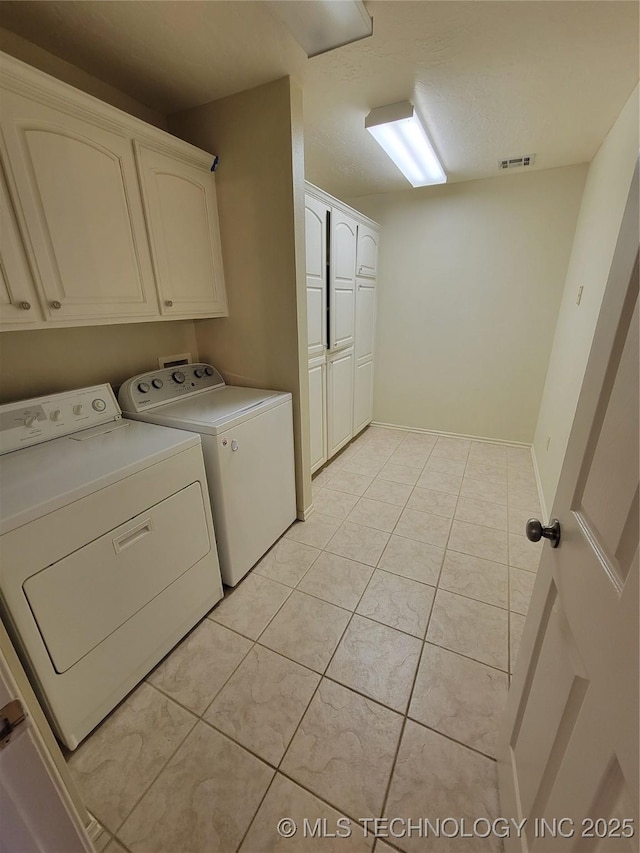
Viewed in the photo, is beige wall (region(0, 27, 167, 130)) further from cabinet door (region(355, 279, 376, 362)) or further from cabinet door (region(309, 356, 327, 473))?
cabinet door (region(355, 279, 376, 362))

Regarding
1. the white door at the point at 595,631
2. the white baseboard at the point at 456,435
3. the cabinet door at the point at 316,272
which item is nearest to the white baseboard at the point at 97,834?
the white door at the point at 595,631

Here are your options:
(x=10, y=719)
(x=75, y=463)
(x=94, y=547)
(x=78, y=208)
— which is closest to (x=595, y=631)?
(x=10, y=719)

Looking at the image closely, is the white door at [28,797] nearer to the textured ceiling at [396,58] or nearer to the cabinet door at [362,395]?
the textured ceiling at [396,58]

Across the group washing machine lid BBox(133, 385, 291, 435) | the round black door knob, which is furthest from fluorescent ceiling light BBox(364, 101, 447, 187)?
the round black door knob

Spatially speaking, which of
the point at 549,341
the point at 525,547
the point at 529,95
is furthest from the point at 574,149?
the point at 525,547

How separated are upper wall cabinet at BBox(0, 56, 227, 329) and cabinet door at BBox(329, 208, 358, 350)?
0.98 m

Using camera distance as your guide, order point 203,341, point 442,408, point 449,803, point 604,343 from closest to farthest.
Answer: point 604,343, point 449,803, point 203,341, point 442,408

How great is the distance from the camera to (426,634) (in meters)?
1.59

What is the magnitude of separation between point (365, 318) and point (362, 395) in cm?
78

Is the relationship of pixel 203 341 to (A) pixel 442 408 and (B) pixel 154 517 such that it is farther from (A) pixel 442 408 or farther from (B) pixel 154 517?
(A) pixel 442 408

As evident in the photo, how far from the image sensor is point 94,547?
1142 mm

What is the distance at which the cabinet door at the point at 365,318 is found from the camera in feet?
10.6

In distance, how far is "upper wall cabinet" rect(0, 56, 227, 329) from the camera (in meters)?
1.21

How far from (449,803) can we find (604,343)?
1.37 m
